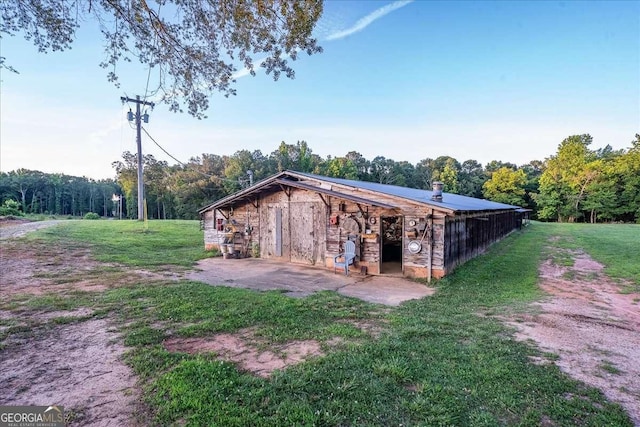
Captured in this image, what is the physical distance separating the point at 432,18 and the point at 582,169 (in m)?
42.3

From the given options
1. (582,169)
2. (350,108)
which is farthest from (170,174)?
(582,169)

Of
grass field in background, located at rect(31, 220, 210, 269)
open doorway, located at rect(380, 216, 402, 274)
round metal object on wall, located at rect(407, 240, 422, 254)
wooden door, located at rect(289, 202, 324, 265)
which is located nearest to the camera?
round metal object on wall, located at rect(407, 240, 422, 254)

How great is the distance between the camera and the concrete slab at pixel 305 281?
7.57 metres

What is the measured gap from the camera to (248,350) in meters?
4.19

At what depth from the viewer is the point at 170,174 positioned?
46781 mm

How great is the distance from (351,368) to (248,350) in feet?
4.83

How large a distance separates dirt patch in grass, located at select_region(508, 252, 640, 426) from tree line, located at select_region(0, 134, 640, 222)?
97.1ft

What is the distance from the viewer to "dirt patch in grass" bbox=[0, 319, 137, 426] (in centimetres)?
292

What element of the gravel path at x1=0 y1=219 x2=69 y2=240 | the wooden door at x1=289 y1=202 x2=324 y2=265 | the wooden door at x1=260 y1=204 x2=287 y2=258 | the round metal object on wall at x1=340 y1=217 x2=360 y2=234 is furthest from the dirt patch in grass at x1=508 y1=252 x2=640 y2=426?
the gravel path at x1=0 y1=219 x2=69 y2=240

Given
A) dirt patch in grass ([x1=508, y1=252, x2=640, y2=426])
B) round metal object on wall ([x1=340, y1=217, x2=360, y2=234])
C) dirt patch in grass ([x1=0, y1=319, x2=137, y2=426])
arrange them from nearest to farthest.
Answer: dirt patch in grass ([x1=0, y1=319, x2=137, y2=426]), dirt patch in grass ([x1=508, y1=252, x2=640, y2=426]), round metal object on wall ([x1=340, y1=217, x2=360, y2=234])

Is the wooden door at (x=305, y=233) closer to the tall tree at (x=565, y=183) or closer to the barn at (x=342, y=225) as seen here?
the barn at (x=342, y=225)

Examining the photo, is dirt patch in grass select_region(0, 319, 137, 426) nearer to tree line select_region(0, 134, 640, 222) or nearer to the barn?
the barn

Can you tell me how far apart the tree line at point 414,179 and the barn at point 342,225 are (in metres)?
21.4

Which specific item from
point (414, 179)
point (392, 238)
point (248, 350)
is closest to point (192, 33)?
point (248, 350)
